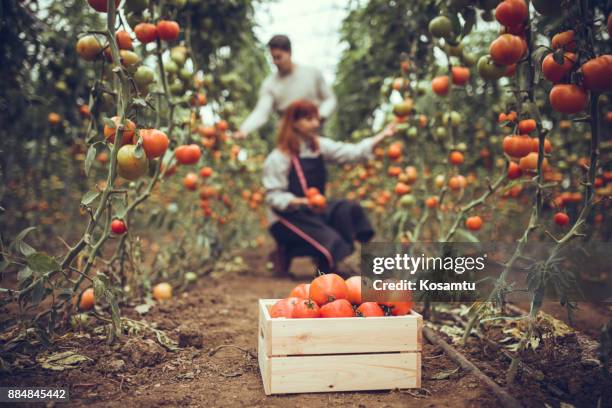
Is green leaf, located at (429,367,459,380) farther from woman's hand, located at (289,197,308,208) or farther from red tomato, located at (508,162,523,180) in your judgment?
woman's hand, located at (289,197,308,208)

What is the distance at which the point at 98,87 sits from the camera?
1.86 meters

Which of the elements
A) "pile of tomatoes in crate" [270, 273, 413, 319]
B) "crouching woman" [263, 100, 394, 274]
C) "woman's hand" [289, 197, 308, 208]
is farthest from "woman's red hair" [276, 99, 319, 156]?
"pile of tomatoes in crate" [270, 273, 413, 319]

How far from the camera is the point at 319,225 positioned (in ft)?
11.3

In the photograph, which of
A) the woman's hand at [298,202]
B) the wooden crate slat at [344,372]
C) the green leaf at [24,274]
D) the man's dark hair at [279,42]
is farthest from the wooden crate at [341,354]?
the man's dark hair at [279,42]

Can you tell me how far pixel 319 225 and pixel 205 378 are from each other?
1864mm

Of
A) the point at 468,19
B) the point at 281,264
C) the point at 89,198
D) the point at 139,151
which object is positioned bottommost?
the point at 281,264

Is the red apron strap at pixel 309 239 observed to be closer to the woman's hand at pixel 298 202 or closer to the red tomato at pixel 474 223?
the woman's hand at pixel 298 202

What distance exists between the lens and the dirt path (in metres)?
1.48

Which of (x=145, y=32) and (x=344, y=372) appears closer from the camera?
(x=344, y=372)

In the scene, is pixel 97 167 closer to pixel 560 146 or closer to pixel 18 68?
pixel 18 68

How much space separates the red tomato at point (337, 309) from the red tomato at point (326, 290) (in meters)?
0.04

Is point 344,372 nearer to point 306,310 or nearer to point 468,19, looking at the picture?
point 306,310

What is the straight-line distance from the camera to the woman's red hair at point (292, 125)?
3.47 metres

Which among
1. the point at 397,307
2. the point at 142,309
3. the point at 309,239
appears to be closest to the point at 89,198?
the point at 142,309
